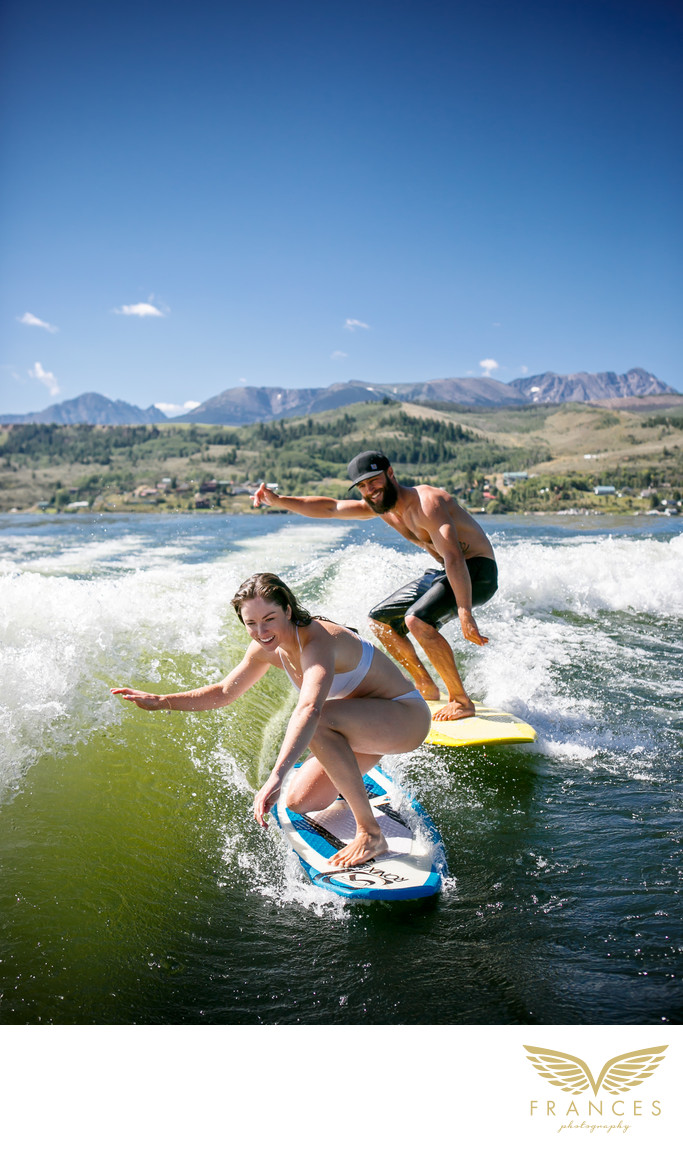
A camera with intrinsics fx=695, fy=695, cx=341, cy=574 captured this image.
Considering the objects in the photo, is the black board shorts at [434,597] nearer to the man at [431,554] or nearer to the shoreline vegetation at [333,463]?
the man at [431,554]

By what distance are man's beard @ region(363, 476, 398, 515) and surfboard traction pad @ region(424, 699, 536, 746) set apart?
1822mm

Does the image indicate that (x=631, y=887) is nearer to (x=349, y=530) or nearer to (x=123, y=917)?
(x=123, y=917)

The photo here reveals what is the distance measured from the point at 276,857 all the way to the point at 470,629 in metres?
2.39

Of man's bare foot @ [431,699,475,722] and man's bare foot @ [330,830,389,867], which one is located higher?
man's bare foot @ [330,830,389,867]

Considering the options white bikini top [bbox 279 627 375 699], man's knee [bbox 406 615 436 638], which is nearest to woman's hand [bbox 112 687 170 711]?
white bikini top [bbox 279 627 375 699]

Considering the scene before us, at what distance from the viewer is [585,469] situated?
94188 millimetres

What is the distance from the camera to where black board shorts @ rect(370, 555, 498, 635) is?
20.4 ft

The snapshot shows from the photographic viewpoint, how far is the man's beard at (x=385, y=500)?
546cm

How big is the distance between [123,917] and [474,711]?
3.70 m

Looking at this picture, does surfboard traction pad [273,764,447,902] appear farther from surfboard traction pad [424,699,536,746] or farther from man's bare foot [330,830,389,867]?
surfboard traction pad [424,699,536,746]

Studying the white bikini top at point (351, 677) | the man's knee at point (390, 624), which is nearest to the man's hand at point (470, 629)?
the man's knee at point (390, 624)
